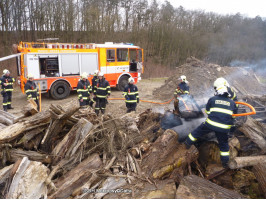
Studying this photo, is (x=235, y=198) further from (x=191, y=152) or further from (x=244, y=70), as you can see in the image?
Result: (x=244, y=70)

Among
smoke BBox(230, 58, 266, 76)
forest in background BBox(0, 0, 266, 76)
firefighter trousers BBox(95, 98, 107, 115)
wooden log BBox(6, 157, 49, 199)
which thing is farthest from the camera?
smoke BBox(230, 58, 266, 76)

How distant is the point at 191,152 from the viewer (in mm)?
3371

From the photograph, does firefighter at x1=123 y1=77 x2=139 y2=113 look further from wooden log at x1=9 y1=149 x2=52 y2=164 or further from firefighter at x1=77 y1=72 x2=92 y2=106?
wooden log at x1=9 y1=149 x2=52 y2=164

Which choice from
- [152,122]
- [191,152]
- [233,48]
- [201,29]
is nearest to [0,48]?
[152,122]

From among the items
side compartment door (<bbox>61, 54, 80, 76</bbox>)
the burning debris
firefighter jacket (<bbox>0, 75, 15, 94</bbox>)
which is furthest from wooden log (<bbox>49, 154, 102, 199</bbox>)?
the burning debris

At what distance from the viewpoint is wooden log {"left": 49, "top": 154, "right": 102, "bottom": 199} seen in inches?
107

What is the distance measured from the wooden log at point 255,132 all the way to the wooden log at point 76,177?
9.00 ft

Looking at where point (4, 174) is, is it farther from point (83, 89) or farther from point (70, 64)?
point (70, 64)

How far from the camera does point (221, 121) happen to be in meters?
3.16

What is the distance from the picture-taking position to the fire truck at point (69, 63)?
845cm

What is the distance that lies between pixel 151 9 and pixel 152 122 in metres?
20.0

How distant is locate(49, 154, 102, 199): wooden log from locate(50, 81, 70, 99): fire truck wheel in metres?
6.78

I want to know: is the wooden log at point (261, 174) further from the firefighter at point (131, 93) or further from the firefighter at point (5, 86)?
the firefighter at point (5, 86)

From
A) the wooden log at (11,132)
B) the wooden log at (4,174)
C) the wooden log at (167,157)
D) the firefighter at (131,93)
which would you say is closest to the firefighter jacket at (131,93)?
the firefighter at (131,93)
